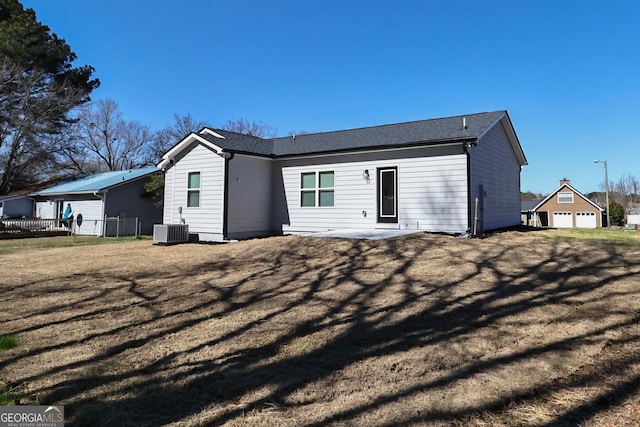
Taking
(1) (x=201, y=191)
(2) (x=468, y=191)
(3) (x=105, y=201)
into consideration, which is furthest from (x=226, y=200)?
(3) (x=105, y=201)

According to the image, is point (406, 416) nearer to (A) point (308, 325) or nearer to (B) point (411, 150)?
(A) point (308, 325)

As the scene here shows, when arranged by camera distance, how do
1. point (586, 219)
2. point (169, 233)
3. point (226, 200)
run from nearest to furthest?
point (169, 233)
point (226, 200)
point (586, 219)

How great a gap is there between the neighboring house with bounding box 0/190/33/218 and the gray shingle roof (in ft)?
67.9

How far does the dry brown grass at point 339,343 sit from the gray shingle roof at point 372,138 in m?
5.26

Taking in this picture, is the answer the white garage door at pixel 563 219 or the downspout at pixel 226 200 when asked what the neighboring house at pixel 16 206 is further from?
the white garage door at pixel 563 219

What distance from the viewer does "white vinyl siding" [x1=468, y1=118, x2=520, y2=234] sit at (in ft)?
37.6

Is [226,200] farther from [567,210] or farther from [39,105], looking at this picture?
[567,210]

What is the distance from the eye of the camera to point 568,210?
148 ft

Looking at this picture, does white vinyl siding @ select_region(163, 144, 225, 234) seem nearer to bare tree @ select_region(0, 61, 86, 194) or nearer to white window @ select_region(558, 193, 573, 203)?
bare tree @ select_region(0, 61, 86, 194)

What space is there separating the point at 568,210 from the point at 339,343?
2013 inches

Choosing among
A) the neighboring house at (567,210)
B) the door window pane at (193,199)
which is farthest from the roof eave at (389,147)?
the neighboring house at (567,210)

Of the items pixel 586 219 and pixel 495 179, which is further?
pixel 586 219

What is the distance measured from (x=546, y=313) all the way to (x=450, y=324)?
1.17 m

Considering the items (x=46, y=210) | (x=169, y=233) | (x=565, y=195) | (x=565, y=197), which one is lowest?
(x=169, y=233)
